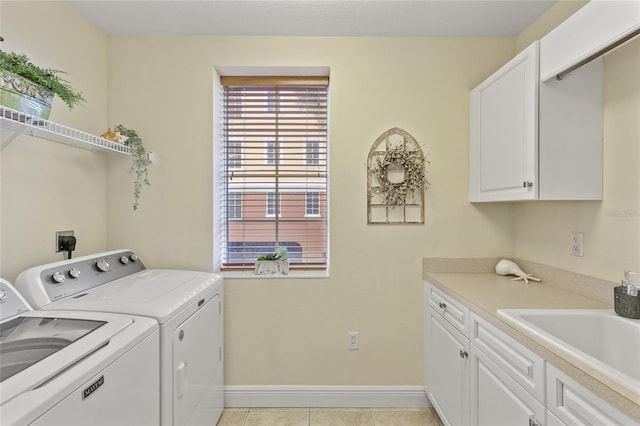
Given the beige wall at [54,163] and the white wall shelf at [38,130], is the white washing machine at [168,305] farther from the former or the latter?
the white wall shelf at [38,130]

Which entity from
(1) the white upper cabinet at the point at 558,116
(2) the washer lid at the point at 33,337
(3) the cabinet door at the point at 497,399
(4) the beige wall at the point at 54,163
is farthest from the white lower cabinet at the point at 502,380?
(4) the beige wall at the point at 54,163

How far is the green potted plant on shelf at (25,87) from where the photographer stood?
4.00 feet

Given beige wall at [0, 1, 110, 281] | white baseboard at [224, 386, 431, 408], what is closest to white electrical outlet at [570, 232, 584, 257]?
white baseboard at [224, 386, 431, 408]

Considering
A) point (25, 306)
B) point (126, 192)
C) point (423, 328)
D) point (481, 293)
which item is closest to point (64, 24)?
point (126, 192)

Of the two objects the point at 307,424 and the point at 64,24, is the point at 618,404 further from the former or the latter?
the point at 64,24

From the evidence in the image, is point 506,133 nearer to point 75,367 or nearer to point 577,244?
point 577,244

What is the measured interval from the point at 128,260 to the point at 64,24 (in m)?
1.43

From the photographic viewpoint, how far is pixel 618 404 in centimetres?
80

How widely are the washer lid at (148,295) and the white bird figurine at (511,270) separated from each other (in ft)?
6.02

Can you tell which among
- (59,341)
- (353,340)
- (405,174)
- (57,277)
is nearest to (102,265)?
(57,277)

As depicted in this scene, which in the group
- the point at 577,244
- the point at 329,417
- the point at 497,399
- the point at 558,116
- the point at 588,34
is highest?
the point at 588,34

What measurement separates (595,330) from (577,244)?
20.5 inches

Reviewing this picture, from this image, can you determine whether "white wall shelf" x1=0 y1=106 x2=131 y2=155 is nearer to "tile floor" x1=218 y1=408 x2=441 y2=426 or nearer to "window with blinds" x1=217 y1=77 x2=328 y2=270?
"window with blinds" x1=217 y1=77 x2=328 y2=270

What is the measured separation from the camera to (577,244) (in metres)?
1.70
